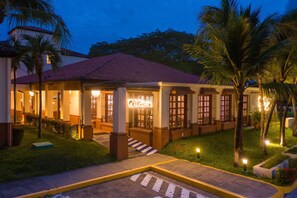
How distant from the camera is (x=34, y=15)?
7.60 meters

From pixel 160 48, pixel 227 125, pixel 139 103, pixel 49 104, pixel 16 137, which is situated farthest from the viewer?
pixel 160 48

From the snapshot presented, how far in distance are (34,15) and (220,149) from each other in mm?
10200

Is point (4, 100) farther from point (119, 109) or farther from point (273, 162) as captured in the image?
point (273, 162)

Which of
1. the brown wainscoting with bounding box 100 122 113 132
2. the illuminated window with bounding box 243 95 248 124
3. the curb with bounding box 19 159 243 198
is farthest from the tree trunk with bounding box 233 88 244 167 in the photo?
the illuminated window with bounding box 243 95 248 124

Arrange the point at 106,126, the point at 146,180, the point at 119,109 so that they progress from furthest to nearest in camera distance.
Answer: the point at 106,126 → the point at 119,109 → the point at 146,180

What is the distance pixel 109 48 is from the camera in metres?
42.6

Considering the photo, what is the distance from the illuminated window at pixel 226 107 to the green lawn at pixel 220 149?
194cm

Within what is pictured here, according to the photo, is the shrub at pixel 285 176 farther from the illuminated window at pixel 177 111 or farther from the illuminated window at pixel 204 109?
the illuminated window at pixel 204 109

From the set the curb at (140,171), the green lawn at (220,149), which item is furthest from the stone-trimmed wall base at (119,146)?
the green lawn at (220,149)

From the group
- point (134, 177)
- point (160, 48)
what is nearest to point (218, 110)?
point (134, 177)

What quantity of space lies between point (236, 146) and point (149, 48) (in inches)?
1205

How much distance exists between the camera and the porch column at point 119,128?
1073cm

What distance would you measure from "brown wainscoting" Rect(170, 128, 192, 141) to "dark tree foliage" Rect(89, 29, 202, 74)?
19.1 meters

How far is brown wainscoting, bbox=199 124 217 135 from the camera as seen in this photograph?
50.0 feet
